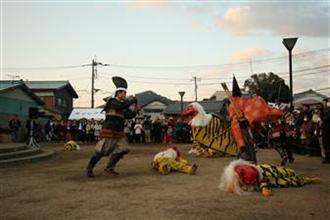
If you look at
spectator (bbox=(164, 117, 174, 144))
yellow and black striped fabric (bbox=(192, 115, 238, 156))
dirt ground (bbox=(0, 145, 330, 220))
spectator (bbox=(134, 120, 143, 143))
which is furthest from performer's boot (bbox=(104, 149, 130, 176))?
spectator (bbox=(134, 120, 143, 143))

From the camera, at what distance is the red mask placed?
8.36m

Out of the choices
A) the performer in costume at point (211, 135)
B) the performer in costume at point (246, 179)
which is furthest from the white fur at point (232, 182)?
the performer in costume at point (211, 135)

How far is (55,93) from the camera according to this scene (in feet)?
176

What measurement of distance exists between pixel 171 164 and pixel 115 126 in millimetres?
1595

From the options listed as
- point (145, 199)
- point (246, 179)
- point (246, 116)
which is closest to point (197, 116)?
point (246, 116)

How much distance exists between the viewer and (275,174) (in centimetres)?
897

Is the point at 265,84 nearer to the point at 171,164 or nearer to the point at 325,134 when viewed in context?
the point at 325,134

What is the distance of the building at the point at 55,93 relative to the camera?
53531 mm

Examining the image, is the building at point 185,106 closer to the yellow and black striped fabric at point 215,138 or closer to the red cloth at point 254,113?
the yellow and black striped fabric at point 215,138

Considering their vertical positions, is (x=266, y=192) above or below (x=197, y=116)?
below

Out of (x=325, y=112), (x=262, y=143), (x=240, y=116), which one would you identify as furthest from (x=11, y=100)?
(x=240, y=116)

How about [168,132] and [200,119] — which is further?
[168,132]

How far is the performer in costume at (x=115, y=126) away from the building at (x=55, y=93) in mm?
41196

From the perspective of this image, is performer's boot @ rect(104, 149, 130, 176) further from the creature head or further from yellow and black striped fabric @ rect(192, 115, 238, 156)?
the creature head
